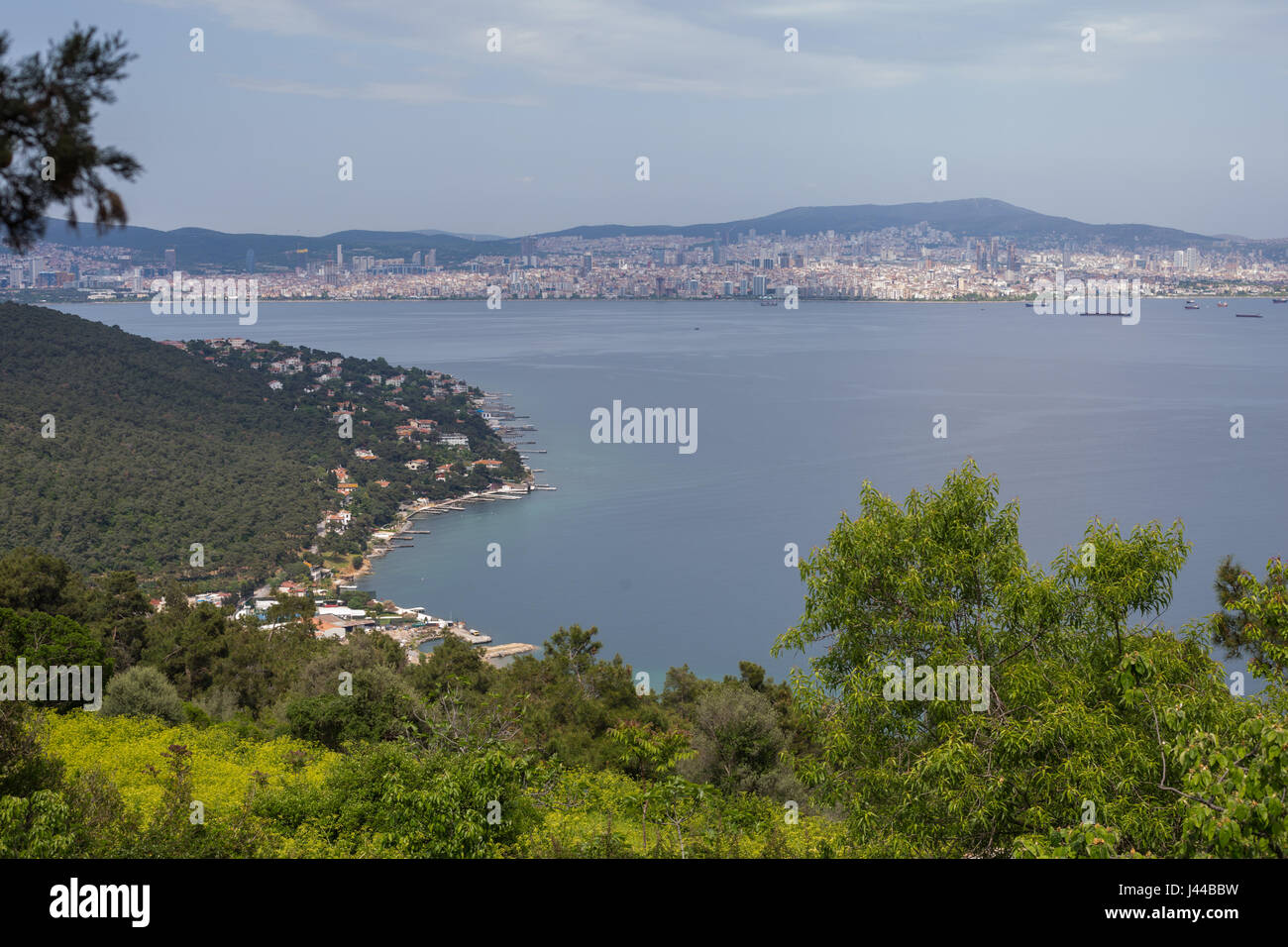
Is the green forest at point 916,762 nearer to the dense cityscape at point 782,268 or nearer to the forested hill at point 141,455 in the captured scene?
the forested hill at point 141,455

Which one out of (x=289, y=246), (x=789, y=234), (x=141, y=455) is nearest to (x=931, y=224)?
(x=789, y=234)

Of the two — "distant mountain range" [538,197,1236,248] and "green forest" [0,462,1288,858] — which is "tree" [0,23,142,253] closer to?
"green forest" [0,462,1288,858]

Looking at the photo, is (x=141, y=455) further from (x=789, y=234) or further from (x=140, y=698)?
(x=789, y=234)
